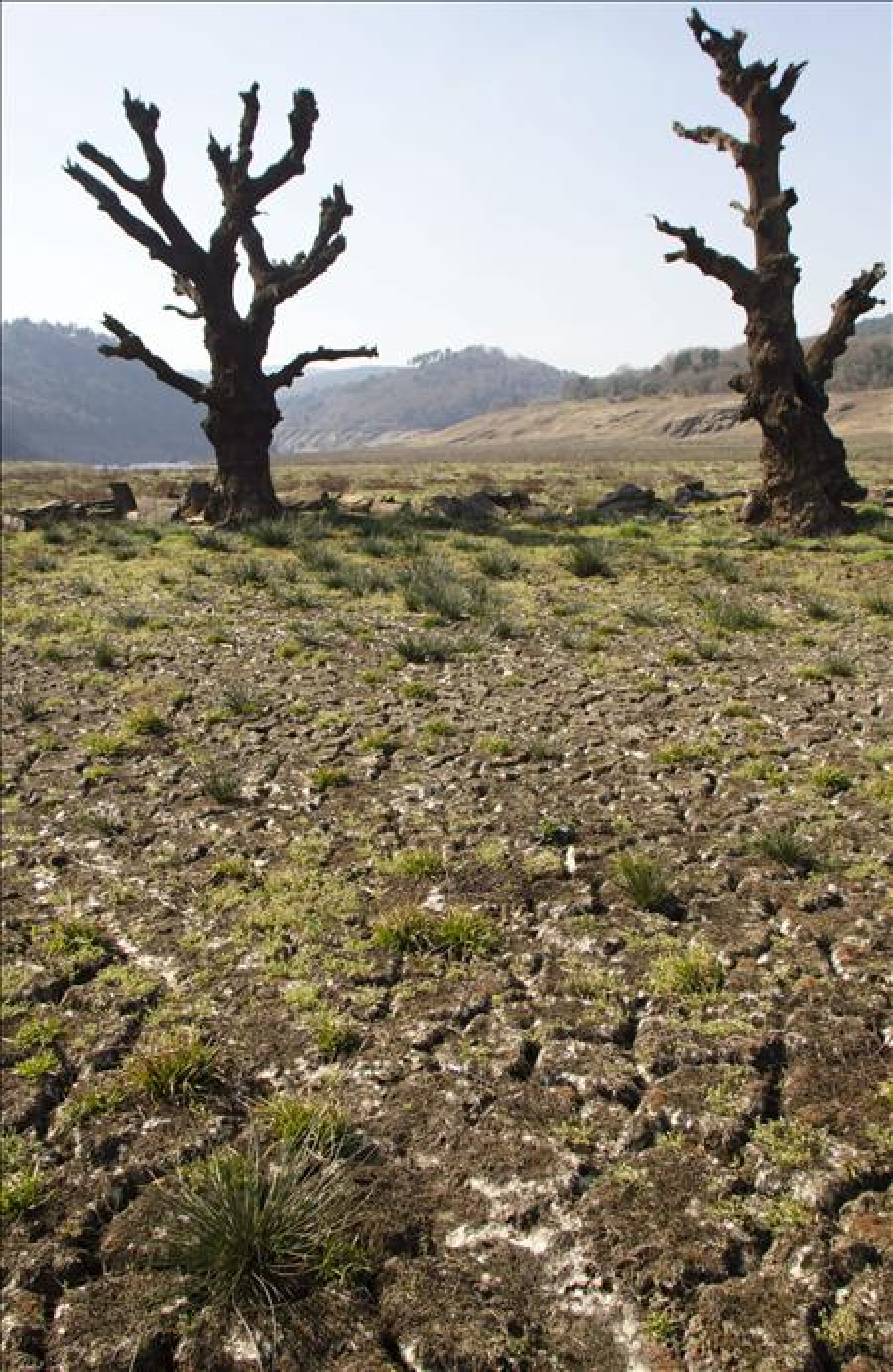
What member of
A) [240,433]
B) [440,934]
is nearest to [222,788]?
[440,934]

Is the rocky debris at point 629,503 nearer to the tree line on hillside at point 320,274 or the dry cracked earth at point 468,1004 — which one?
the tree line on hillside at point 320,274

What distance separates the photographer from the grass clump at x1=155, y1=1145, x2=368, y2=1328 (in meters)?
4.19

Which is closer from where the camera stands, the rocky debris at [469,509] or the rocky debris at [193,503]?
the rocky debris at [469,509]

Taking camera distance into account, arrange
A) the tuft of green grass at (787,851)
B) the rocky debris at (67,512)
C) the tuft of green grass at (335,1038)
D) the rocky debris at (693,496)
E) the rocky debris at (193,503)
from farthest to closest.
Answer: the rocky debris at (193,503) → the rocky debris at (693,496) → the rocky debris at (67,512) → the tuft of green grass at (787,851) → the tuft of green grass at (335,1038)

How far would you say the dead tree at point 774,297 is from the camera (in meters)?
20.9

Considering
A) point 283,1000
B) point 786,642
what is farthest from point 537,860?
point 786,642

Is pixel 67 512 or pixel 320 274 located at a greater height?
pixel 320 274

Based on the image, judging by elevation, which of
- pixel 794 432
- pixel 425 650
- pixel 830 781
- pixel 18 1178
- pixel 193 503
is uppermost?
pixel 794 432

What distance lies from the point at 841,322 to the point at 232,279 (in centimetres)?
1550

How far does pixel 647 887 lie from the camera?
687 cm

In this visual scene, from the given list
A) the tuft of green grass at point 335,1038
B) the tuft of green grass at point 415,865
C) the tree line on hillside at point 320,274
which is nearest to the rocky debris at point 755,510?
the tree line on hillside at point 320,274

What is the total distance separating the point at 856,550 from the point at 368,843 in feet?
46.8

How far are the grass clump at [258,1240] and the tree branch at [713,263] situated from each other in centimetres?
2055

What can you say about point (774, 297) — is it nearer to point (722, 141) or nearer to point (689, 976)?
point (722, 141)
